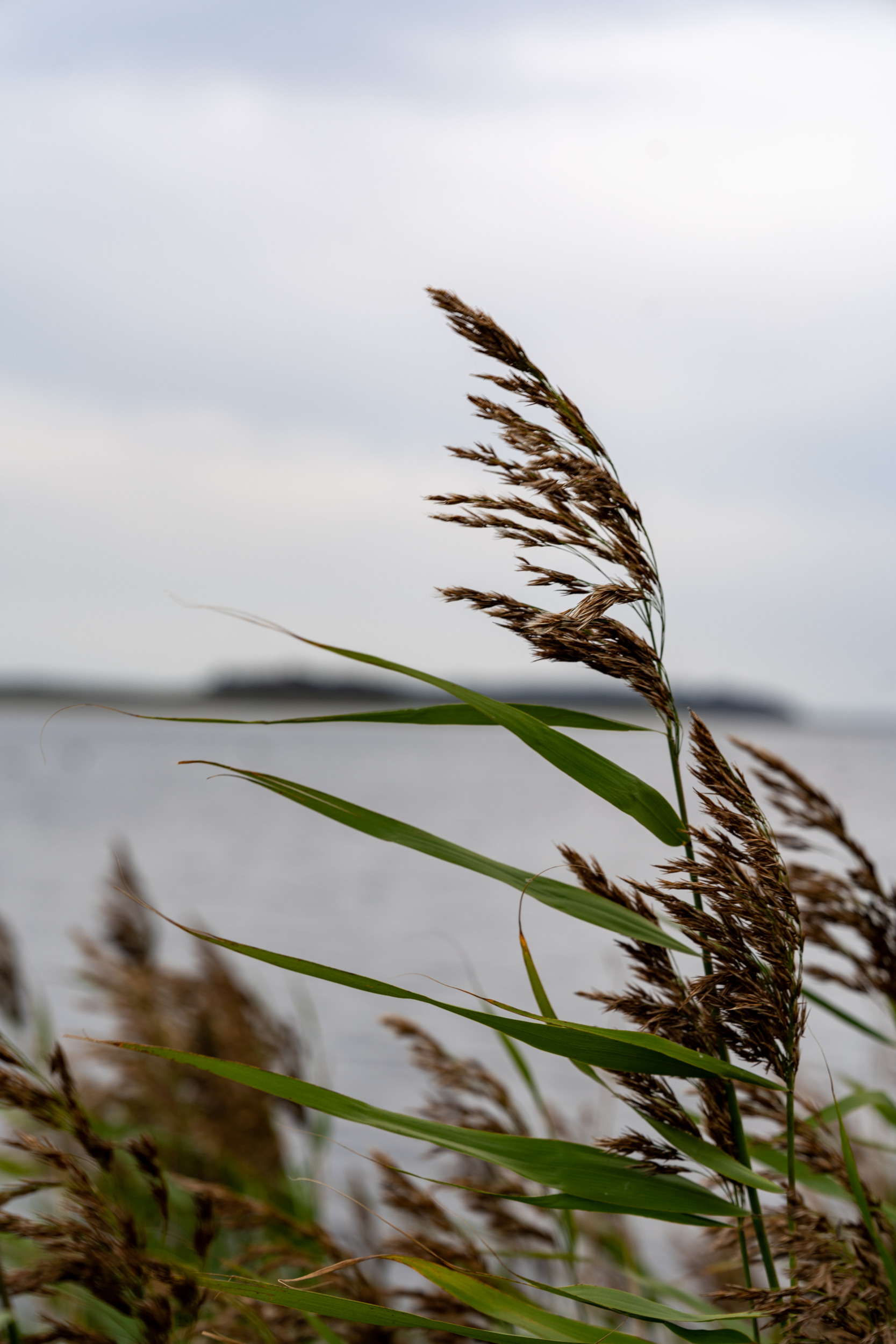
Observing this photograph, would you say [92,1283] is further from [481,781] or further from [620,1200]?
[481,781]

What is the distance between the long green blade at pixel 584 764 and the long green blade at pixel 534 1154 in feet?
1.13

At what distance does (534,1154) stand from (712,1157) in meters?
0.19

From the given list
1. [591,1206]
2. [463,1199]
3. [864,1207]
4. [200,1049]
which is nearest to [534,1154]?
[591,1206]

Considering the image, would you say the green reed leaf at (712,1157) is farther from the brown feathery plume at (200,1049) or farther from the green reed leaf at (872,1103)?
the brown feathery plume at (200,1049)

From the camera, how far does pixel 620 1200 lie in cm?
100

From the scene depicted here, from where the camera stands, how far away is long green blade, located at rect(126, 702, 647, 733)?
40.9 inches

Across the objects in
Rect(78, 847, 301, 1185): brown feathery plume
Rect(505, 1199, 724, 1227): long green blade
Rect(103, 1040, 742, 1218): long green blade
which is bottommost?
Rect(78, 847, 301, 1185): brown feathery plume

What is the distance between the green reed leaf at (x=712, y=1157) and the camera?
0.99 m

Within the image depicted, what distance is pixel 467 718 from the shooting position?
1082 millimetres

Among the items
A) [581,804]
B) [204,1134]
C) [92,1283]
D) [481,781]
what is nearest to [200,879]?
[204,1134]

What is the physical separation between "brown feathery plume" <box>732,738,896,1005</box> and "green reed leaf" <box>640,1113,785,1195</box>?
2.37 ft

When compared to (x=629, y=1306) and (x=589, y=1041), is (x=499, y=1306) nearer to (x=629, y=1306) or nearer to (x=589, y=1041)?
(x=629, y=1306)

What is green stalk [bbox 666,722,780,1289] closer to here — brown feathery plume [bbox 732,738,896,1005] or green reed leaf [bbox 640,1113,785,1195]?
green reed leaf [bbox 640,1113,785,1195]

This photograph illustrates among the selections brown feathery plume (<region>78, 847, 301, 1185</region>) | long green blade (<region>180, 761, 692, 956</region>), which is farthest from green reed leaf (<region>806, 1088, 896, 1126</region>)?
brown feathery plume (<region>78, 847, 301, 1185</region>)
